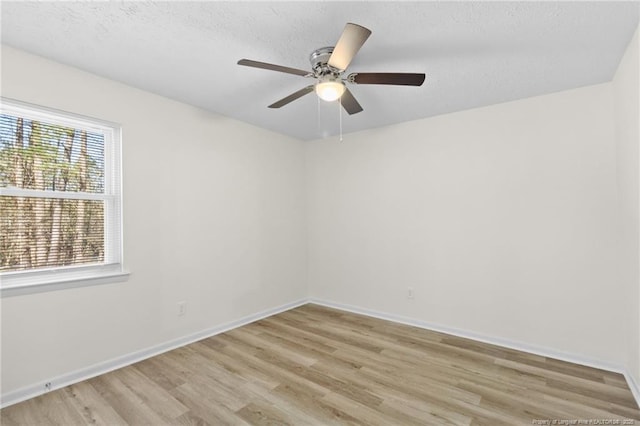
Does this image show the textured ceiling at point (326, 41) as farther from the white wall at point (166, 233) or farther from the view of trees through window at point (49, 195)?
the view of trees through window at point (49, 195)

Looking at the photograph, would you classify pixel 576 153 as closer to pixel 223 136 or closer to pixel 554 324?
pixel 554 324

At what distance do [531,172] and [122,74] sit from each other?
3712 mm

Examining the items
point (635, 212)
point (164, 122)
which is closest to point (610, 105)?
point (635, 212)

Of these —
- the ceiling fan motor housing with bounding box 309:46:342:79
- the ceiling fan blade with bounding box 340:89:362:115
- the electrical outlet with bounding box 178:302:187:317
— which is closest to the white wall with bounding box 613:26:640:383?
the ceiling fan blade with bounding box 340:89:362:115

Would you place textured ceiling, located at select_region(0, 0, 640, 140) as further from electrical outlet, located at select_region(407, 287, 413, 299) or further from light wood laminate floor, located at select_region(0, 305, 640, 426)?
light wood laminate floor, located at select_region(0, 305, 640, 426)

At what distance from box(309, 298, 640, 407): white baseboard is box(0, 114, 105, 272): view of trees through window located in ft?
9.86

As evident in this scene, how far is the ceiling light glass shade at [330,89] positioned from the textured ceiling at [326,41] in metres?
0.28

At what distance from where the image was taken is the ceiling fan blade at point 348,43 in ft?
4.84

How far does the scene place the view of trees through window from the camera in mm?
2135

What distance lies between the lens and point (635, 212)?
81.0 inches

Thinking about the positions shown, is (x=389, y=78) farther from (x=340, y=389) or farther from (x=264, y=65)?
(x=340, y=389)

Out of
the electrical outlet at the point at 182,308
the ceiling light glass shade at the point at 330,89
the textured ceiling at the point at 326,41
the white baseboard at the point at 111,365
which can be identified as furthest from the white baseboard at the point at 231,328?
the ceiling light glass shade at the point at 330,89

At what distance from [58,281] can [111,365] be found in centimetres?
83

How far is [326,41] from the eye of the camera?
6.41 ft
